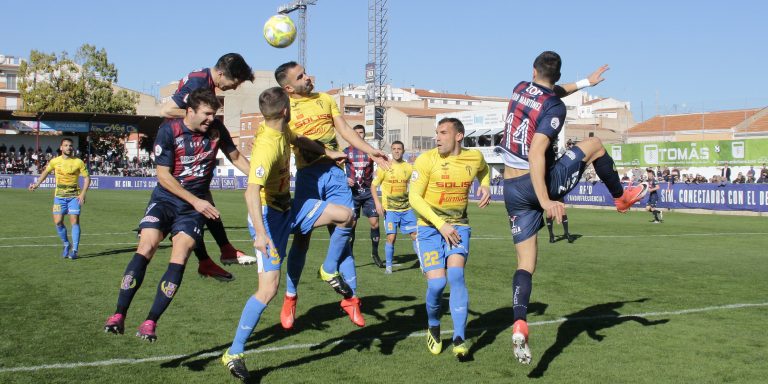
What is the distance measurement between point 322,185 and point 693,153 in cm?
3671

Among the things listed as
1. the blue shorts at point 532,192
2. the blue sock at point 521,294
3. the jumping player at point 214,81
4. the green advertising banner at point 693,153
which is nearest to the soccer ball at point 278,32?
the jumping player at point 214,81

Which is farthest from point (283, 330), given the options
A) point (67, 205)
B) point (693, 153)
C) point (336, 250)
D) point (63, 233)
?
point (693, 153)

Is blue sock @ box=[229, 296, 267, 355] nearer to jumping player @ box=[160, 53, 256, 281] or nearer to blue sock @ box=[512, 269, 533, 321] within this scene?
jumping player @ box=[160, 53, 256, 281]

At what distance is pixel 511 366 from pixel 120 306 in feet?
11.3

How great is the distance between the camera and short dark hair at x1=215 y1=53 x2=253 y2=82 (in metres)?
6.94

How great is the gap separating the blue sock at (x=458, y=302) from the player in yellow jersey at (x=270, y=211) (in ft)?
3.95

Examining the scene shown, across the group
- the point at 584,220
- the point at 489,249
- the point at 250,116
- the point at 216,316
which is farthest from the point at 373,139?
the point at 216,316

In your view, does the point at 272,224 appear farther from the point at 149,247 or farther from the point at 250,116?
the point at 250,116

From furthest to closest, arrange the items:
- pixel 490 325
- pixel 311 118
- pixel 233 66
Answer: pixel 490 325, pixel 311 118, pixel 233 66

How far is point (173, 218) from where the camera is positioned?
6.70 meters

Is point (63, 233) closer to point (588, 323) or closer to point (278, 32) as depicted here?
point (278, 32)

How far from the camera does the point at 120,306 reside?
6336 millimetres

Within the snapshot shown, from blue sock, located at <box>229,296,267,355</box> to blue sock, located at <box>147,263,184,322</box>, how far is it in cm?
80

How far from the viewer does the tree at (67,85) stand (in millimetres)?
72875
